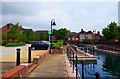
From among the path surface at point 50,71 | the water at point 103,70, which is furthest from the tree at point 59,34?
the path surface at point 50,71

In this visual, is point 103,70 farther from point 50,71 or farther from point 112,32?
point 112,32

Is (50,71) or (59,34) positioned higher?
(59,34)

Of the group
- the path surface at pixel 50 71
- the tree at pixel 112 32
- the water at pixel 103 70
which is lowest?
the water at pixel 103 70

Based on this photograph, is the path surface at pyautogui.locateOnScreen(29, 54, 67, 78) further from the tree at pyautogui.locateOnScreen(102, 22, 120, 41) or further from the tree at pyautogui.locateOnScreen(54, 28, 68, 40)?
the tree at pyautogui.locateOnScreen(54, 28, 68, 40)

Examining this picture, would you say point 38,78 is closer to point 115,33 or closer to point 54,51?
point 54,51

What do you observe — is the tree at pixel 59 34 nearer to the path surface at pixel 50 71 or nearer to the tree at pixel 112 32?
the tree at pixel 112 32

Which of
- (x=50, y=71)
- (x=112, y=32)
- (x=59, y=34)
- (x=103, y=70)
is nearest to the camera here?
(x=50, y=71)

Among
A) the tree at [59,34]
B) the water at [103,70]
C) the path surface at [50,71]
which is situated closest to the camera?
the path surface at [50,71]

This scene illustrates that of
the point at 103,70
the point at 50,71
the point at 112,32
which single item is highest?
the point at 112,32

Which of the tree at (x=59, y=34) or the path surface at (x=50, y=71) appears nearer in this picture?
the path surface at (x=50, y=71)

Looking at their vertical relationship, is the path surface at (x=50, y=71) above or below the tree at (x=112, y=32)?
below

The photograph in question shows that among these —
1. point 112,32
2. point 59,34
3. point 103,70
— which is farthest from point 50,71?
point 59,34

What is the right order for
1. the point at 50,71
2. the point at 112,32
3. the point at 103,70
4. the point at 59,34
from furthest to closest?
the point at 59,34, the point at 112,32, the point at 103,70, the point at 50,71

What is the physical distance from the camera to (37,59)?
50.5 ft
